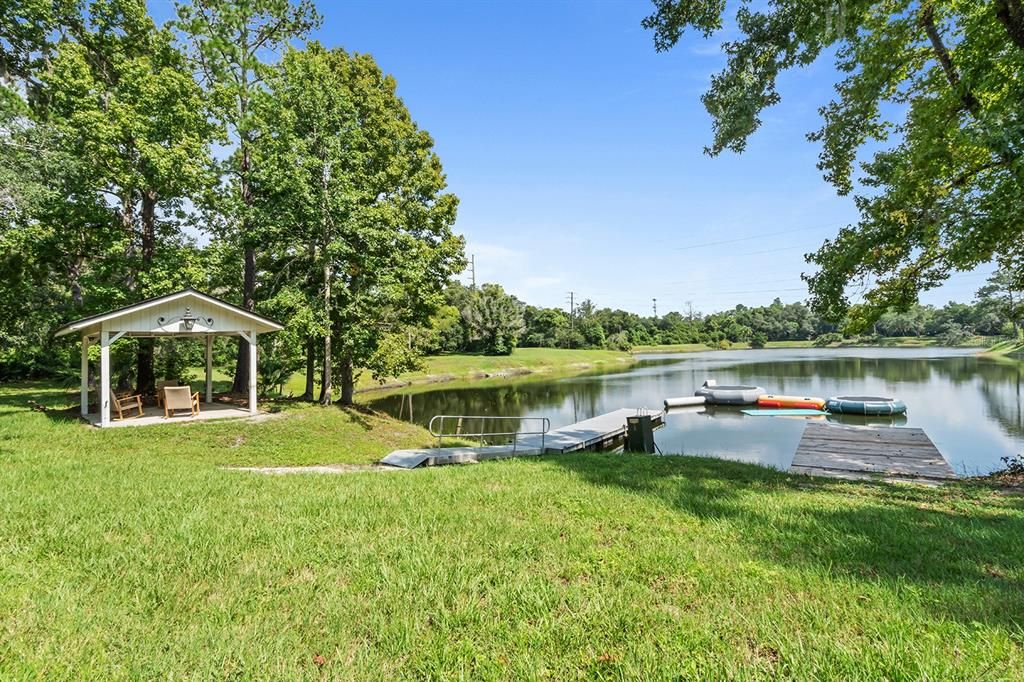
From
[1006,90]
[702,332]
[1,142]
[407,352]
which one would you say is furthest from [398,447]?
[702,332]

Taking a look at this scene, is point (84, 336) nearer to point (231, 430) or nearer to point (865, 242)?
point (231, 430)

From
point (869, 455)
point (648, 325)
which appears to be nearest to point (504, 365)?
point (869, 455)

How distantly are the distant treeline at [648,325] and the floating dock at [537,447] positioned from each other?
2462cm

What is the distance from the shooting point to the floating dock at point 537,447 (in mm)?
10102

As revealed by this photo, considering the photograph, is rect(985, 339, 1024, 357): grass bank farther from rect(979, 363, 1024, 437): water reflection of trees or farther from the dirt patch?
the dirt patch

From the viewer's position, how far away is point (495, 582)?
3109 mm

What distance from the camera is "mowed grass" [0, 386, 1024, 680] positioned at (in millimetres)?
2309

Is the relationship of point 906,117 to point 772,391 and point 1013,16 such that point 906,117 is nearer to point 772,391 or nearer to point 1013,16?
point 1013,16

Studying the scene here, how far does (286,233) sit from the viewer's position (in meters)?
15.0

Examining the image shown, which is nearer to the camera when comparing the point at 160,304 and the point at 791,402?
the point at 160,304

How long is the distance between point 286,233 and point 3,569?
13.3 metres

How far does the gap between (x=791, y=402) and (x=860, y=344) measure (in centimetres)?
9161

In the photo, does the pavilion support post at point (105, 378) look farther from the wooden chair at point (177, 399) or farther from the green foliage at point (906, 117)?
the green foliage at point (906, 117)

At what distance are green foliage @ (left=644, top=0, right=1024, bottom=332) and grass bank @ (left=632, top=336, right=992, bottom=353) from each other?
70.9m
